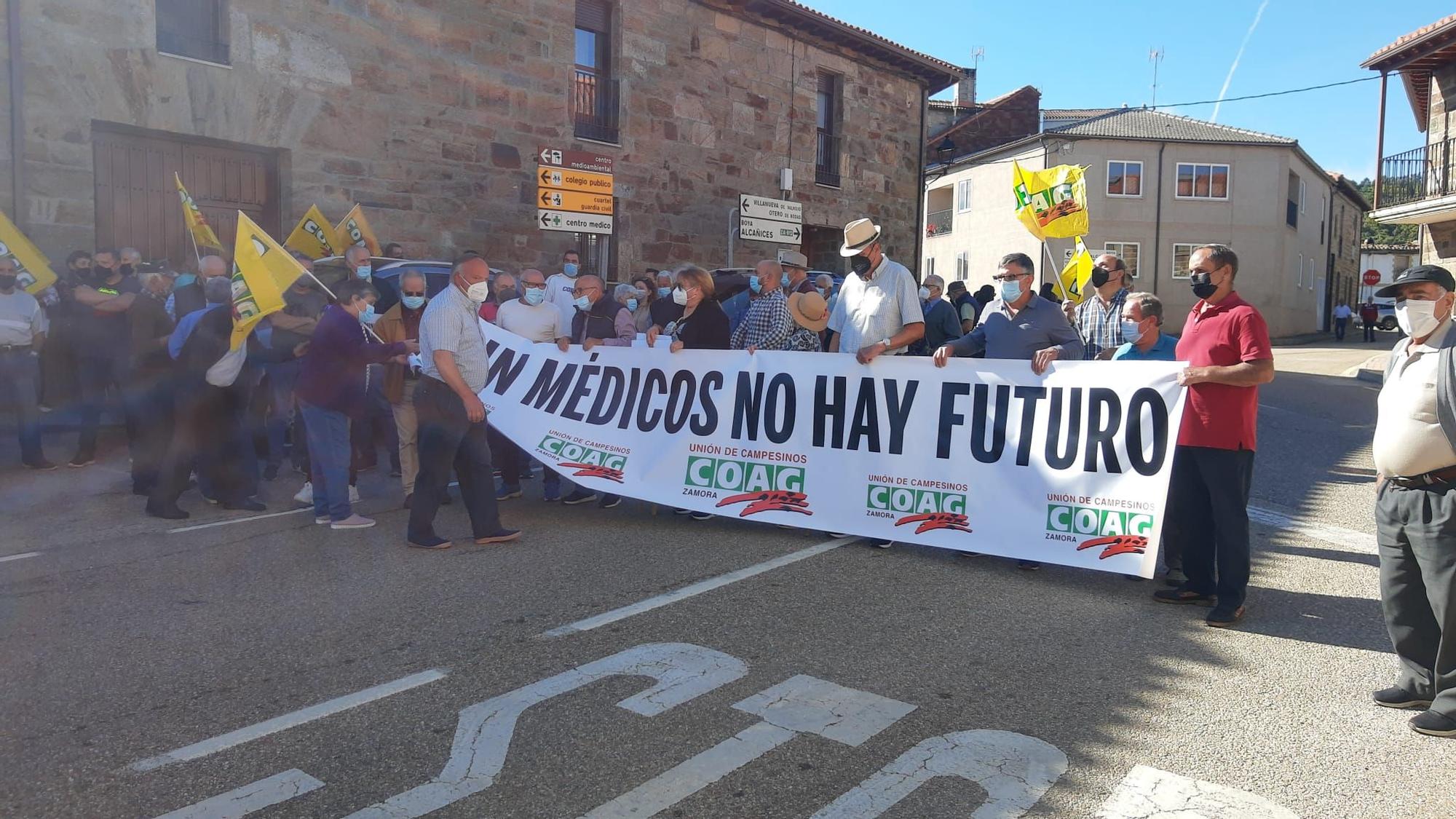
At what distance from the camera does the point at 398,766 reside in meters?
3.41

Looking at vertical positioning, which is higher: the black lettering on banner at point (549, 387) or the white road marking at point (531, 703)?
the black lettering on banner at point (549, 387)

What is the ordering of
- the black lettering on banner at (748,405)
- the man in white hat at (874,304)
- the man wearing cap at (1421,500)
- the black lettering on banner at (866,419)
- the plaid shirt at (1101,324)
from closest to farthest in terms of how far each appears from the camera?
the man wearing cap at (1421,500) < the black lettering on banner at (866,419) < the man in white hat at (874,304) < the black lettering on banner at (748,405) < the plaid shirt at (1101,324)

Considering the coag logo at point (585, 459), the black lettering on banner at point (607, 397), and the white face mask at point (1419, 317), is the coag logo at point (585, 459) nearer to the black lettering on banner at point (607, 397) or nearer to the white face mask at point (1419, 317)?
the black lettering on banner at point (607, 397)

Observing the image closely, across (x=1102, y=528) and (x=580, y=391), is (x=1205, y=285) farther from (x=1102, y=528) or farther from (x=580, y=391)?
(x=580, y=391)

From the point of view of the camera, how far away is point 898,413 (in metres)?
6.68

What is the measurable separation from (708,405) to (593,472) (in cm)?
101

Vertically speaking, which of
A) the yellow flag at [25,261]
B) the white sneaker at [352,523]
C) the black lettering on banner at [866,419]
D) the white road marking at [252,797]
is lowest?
the white road marking at [252,797]

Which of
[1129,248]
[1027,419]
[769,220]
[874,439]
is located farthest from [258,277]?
[1129,248]

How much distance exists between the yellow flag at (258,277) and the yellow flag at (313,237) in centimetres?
610

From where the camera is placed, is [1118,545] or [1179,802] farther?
[1118,545]

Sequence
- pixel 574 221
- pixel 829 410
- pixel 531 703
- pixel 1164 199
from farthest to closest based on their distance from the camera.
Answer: pixel 1164 199 < pixel 574 221 < pixel 829 410 < pixel 531 703

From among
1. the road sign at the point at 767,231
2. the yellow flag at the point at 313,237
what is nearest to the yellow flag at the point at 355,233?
the yellow flag at the point at 313,237

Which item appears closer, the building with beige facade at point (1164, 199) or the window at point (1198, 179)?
the building with beige facade at point (1164, 199)

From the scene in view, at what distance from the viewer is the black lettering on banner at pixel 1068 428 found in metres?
6.01
